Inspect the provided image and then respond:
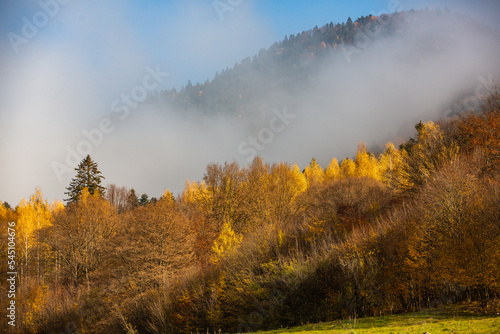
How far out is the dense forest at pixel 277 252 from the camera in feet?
65.1

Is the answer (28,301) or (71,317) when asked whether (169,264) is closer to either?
(71,317)

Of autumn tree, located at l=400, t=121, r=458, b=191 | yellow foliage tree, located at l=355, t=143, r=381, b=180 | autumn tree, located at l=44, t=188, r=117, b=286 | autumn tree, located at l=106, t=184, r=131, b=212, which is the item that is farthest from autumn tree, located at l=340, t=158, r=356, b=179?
autumn tree, located at l=106, t=184, r=131, b=212

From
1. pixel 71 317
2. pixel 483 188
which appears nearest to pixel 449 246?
pixel 483 188

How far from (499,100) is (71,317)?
187 ft

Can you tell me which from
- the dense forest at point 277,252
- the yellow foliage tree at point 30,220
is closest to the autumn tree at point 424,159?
the dense forest at point 277,252

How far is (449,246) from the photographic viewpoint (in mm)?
17875

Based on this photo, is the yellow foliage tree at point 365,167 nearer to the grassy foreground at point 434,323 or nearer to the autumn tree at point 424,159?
the autumn tree at point 424,159

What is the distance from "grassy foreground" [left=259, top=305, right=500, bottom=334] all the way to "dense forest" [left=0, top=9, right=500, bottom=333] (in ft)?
5.21

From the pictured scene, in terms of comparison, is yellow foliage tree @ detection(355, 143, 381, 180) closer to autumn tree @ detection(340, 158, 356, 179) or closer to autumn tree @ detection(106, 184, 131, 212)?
autumn tree @ detection(340, 158, 356, 179)

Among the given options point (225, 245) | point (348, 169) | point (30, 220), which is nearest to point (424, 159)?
point (225, 245)

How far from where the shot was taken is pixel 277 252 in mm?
25938

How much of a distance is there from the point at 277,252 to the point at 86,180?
47.9m

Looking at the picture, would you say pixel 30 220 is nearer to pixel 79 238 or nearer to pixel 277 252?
pixel 79 238

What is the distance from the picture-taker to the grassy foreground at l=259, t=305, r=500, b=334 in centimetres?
1138
